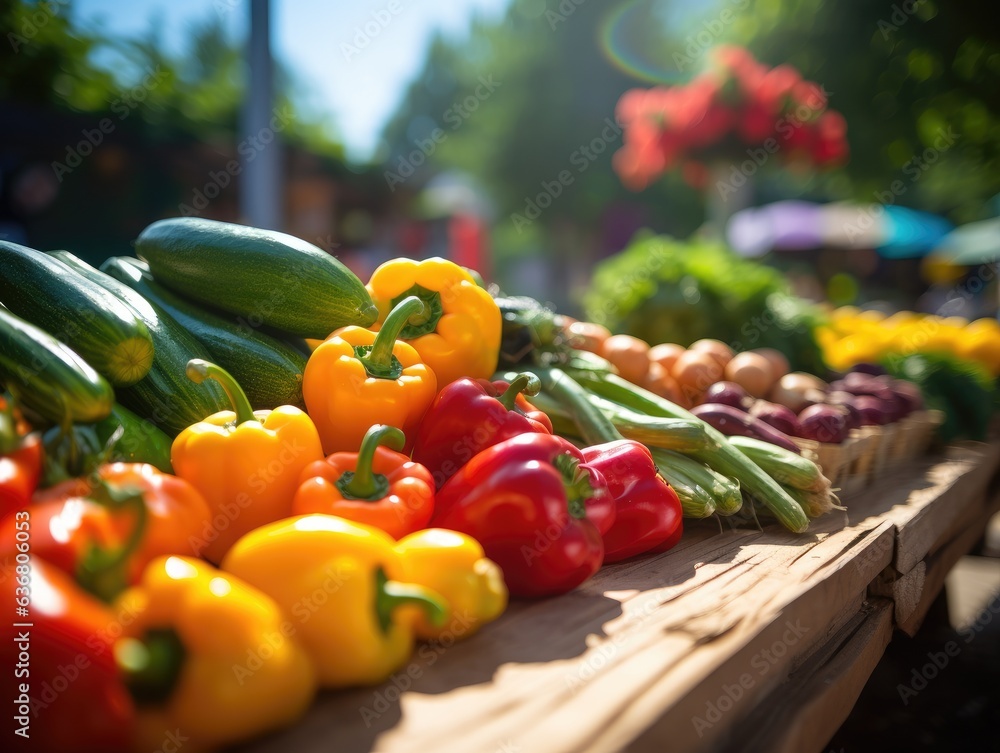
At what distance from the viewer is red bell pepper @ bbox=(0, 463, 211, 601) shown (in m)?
0.94

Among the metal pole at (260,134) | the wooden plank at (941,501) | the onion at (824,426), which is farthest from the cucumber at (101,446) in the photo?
the metal pole at (260,134)

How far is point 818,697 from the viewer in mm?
1318

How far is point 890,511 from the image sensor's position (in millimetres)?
2059

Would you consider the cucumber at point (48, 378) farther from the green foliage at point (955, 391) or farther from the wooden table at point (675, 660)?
the green foliage at point (955, 391)

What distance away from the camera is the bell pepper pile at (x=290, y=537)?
90 cm

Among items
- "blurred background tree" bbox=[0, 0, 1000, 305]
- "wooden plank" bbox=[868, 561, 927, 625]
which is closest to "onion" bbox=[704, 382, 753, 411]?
"wooden plank" bbox=[868, 561, 927, 625]

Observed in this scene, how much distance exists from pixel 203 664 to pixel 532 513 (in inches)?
24.4

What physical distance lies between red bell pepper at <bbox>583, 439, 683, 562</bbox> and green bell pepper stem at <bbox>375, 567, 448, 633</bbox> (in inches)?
26.6

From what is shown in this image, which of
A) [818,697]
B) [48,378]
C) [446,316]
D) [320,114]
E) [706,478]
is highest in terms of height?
[320,114]

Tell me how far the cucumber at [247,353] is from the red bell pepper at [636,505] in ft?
2.55

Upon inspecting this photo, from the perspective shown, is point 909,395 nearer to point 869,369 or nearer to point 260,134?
point 869,369

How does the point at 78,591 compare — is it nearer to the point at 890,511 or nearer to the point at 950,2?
the point at 890,511

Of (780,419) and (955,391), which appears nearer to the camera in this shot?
(780,419)

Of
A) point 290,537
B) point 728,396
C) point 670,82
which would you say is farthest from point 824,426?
point 670,82
